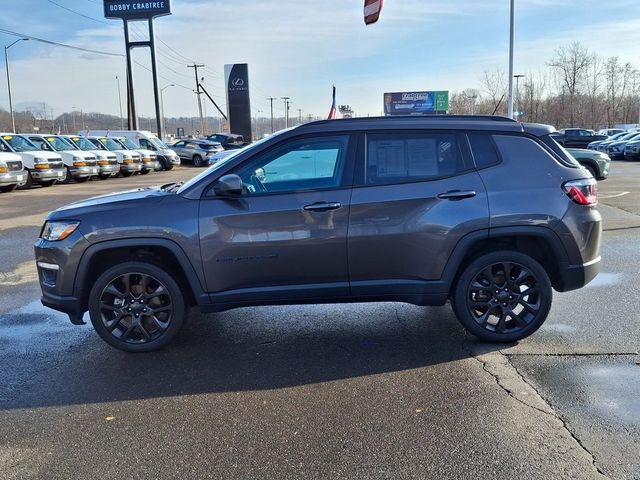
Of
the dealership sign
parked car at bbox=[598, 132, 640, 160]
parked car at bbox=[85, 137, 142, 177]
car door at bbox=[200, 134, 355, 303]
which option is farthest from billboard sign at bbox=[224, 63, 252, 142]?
car door at bbox=[200, 134, 355, 303]

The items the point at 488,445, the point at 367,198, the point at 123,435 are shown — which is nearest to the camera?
the point at 488,445

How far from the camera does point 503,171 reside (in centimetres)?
445

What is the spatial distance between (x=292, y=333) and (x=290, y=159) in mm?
1614

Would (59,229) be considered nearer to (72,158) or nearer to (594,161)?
(594,161)

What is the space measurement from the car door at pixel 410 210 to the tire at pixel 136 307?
1.51m

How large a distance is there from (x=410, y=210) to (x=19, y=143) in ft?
64.4

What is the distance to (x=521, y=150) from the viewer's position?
4.51 m

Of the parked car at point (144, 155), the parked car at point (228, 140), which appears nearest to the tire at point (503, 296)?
the parked car at point (144, 155)

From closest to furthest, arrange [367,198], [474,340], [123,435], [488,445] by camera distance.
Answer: [488,445]
[123,435]
[367,198]
[474,340]

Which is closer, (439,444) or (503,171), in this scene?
(439,444)

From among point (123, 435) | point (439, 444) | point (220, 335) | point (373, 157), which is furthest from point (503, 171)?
point (123, 435)

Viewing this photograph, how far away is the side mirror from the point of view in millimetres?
4215

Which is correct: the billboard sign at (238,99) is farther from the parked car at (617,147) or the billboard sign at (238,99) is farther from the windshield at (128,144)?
the parked car at (617,147)

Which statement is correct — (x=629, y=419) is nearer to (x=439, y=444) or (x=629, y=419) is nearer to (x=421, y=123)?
(x=439, y=444)
